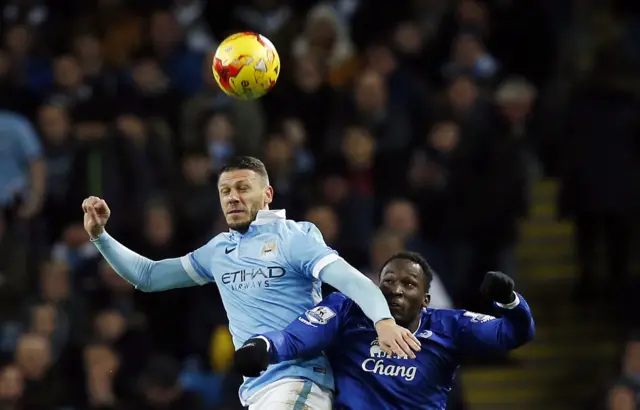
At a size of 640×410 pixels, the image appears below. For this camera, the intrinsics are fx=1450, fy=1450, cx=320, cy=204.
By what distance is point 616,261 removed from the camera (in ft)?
44.1

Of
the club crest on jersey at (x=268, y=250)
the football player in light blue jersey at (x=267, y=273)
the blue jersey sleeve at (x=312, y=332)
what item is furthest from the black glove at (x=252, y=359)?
the club crest on jersey at (x=268, y=250)

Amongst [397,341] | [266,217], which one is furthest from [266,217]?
[397,341]

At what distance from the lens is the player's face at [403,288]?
7828mm

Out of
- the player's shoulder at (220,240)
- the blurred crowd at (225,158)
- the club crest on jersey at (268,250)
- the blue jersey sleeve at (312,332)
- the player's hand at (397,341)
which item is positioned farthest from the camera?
the blurred crowd at (225,158)

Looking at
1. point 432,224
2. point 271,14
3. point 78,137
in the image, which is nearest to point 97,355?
point 78,137

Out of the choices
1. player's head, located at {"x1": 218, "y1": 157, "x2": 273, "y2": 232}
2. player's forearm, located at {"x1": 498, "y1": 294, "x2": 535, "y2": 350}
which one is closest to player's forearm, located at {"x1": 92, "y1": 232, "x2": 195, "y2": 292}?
player's head, located at {"x1": 218, "y1": 157, "x2": 273, "y2": 232}

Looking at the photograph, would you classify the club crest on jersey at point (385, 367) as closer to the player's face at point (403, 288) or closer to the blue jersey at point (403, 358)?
the blue jersey at point (403, 358)

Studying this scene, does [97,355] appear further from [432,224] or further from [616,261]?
[616,261]

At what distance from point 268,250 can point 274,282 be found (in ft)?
0.60

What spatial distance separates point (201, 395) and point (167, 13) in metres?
4.28

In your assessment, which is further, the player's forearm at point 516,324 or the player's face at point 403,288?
the player's face at point 403,288

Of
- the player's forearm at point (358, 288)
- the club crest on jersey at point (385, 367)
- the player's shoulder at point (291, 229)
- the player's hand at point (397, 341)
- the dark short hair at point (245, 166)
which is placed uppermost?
the dark short hair at point (245, 166)

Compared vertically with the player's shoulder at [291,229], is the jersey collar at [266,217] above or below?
above

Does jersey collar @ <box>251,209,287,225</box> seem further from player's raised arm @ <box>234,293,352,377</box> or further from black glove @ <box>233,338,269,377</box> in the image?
black glove @ <box>233,338,269,377</box>
